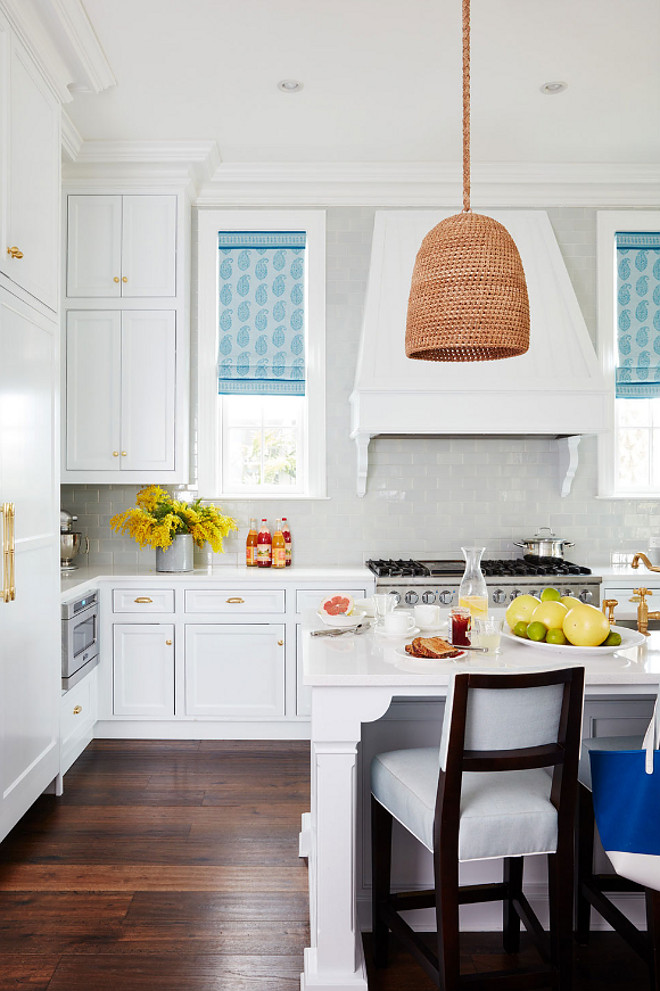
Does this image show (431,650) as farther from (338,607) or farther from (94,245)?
(94,245)

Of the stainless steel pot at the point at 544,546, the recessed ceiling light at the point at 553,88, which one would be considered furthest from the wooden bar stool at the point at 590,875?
the recessed ceiling light at the point at 553,88

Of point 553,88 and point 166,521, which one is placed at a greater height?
point 553,88

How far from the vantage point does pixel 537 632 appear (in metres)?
2.03

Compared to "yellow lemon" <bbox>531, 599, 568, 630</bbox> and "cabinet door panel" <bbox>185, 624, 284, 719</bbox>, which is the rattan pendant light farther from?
"cabinet door panel" <bbox>185, 624, 284, 719</bbox>

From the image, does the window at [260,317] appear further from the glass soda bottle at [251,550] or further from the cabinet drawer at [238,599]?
the cabinet drawer at [238,599]

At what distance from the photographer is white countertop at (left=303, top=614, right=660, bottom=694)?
1.83 metres

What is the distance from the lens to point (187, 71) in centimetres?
339

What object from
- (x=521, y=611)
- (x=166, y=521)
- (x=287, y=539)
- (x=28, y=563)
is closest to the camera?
(x=521, y=611)

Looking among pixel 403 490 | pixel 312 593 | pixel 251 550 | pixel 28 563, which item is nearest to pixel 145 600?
pixel 251 550

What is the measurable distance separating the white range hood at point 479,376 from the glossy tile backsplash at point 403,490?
0.32 meters

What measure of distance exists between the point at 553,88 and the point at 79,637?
350cm

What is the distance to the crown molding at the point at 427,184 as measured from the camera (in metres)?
4.34

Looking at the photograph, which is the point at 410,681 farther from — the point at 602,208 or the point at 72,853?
the point at 602,208

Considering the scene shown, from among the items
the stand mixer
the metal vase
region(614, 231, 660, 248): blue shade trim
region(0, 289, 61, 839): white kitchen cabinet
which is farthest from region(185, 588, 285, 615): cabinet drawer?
region(614, 231, 660, 248): blue shade trim
